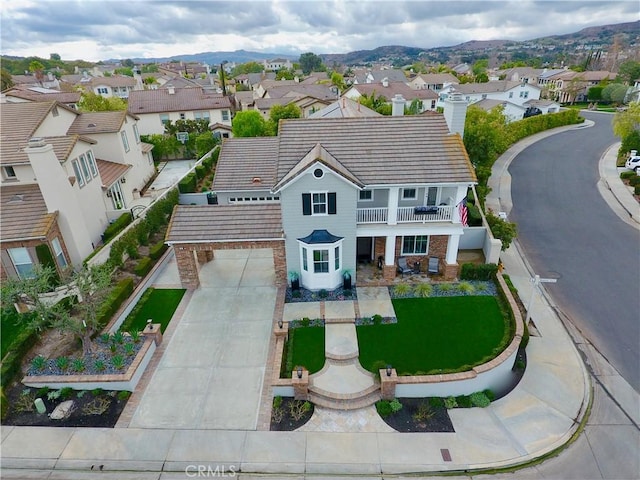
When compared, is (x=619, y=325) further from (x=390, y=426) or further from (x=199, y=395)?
(x=199, y=395)

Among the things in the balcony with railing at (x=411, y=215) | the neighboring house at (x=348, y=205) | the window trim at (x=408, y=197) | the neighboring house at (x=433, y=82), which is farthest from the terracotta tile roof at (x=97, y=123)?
the neighboring house at (x=433, y=82)

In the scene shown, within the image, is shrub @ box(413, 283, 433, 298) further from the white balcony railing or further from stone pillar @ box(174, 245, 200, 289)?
stone pillar @ box(174, 245, 200, 289)

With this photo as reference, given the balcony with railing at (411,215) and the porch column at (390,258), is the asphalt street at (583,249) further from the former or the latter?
the porch column at (390,258)

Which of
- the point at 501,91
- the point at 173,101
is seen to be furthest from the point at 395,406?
the point at 501,91

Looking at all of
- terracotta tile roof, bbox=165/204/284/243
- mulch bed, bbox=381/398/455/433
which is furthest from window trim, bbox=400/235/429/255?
mulch bed, bbox=381/398/455/433

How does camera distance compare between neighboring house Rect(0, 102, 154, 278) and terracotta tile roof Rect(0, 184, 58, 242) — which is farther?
neighboring house Rect(0, 102, 154, 278)

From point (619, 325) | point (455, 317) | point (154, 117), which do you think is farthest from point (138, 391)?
point (154, 117)
